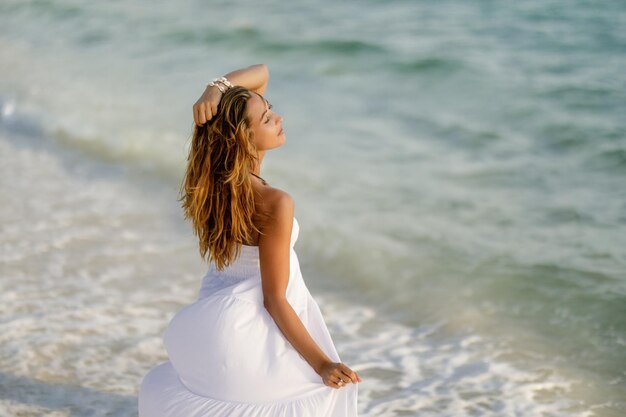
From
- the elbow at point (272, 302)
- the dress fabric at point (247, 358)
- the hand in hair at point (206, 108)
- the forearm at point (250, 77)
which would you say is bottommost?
the dress fabric at point (247, 358)

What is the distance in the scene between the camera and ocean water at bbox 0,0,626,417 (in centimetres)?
502

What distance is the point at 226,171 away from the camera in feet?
10.3

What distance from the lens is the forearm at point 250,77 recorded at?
11.4ft

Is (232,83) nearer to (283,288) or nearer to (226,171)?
(226,171)

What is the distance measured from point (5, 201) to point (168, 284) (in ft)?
6.35

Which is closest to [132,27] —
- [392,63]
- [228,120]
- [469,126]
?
[392,63]

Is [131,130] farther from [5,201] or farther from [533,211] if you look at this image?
[533,211]

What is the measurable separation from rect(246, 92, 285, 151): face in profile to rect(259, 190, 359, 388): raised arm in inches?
7.2

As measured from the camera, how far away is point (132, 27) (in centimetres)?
1363

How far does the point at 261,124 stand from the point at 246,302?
1.96 ft

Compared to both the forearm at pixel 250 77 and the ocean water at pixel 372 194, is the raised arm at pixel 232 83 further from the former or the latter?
the ocean water at pixel 372 194

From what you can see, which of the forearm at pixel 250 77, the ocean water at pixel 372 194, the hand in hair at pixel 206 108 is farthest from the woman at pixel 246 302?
the ocean water at pixel 372 194

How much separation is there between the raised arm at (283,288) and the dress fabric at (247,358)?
0.05 meters

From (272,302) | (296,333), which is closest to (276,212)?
(272,302)
